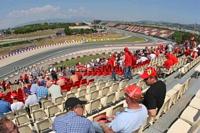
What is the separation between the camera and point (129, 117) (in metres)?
3.41

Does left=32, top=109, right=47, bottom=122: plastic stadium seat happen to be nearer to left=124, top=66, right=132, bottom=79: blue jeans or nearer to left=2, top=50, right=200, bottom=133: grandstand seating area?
left=2, top=50, right=200, bottom=133: grandstand seating area

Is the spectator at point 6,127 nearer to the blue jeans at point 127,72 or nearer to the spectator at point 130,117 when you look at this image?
the spectator at point 130,117

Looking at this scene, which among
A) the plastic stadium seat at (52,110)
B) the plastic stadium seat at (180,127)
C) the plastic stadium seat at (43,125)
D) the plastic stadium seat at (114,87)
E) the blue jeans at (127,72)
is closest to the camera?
the plastic stadium seat at (180,127)

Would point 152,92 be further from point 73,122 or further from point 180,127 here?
point 73,122

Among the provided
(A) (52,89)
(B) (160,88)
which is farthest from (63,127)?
(A) (52,89)

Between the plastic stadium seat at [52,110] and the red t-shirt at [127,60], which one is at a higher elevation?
the red t-shirt at [127,60]

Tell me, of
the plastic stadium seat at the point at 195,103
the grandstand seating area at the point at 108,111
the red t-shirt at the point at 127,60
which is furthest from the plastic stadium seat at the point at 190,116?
the red t-shirt at the point at 127,60

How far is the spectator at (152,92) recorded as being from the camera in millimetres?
4309

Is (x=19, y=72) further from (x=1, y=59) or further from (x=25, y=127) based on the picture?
(x=25, y=127)

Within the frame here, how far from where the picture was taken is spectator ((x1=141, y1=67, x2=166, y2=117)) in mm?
4309

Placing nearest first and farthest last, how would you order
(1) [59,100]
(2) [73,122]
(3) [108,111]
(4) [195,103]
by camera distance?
(2) [73,122], (3) [108,111], (4) [195,103], (1) [59,100]

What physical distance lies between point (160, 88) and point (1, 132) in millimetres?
3373

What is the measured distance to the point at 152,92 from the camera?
4406 millimetres

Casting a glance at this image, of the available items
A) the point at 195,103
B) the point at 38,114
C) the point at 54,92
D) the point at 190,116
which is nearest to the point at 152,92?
the point at 190,116
